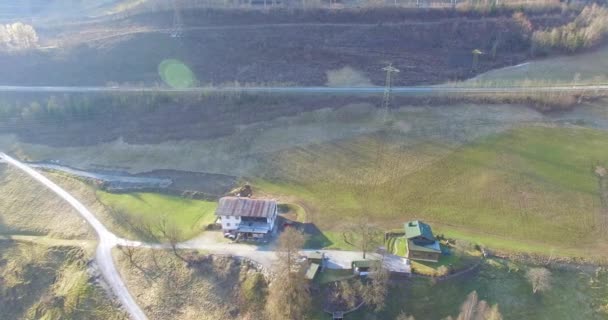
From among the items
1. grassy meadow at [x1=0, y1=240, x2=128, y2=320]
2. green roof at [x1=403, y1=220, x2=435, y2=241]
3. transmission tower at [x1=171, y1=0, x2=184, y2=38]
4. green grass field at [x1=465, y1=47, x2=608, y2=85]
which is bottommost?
grassy meadow at [x1=0, y1=240, x2=128, y2=320]

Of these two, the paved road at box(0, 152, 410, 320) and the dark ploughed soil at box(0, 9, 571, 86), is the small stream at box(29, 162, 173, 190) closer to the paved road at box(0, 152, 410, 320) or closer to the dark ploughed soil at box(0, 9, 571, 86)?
the paved road at box(0, 152, 410, 320)

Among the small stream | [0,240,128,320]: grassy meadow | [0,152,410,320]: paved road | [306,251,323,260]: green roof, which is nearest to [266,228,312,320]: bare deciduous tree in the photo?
[306,251,323,260]: green roof

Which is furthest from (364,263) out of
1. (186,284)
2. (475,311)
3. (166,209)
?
(166,209)

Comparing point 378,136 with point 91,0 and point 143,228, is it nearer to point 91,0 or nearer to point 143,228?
point 143,228

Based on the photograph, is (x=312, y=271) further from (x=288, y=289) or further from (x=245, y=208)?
(x=245, y=208)

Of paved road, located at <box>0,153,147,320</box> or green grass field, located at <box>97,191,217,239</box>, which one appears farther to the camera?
green grass field, located at <box>97,191,217,239</box>

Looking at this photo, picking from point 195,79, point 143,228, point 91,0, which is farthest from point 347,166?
point 91,0

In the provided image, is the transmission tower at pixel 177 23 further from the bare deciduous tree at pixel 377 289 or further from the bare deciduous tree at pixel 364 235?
the bare deciduous tree at pixel 377 289
